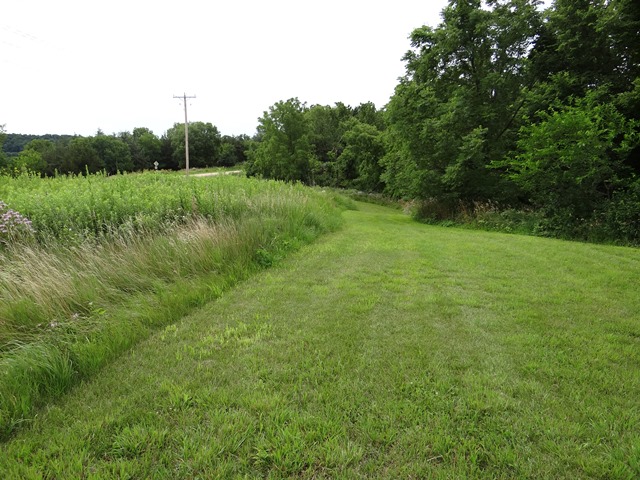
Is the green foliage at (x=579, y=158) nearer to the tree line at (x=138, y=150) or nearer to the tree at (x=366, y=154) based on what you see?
the tree at (x=366, y=154)

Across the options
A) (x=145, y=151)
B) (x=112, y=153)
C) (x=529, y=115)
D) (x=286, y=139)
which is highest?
(x=145, y=151)

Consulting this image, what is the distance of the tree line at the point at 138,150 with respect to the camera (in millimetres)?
58625

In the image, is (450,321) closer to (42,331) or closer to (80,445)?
(80,445)

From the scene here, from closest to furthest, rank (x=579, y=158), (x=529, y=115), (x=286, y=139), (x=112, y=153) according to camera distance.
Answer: (x=579, y=158), (x=529, y=115), (x=286, y=139), (x=112, y=153)

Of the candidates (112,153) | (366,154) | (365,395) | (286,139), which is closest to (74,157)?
(112,153)

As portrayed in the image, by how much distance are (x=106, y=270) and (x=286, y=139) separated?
1202 inches

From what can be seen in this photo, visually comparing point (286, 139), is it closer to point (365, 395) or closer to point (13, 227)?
point (13, 227)

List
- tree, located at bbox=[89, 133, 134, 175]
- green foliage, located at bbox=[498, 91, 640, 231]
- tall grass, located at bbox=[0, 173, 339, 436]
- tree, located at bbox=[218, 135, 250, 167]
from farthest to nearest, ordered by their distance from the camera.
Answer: tree, located at bbox=[218, 135, 250, 167] < tree, located at bbox=[89, 133, 134, 175] < green foliage, located at bbox=[498, 91, 640, 231] < tall grass, located at bbox=[0, 173, 339, 436]

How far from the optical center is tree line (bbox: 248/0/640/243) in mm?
10523

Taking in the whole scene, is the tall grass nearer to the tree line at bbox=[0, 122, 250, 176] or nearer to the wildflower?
the wildflower

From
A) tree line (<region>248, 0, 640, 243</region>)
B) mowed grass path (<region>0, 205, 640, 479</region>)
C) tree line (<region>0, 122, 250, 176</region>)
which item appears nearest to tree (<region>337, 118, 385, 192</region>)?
tree line (<region>248, 0, 640, 243</region>)

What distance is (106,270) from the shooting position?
14.3 feet

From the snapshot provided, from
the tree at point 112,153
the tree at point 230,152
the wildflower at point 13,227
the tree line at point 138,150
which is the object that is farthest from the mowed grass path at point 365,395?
the tree at point 112,153

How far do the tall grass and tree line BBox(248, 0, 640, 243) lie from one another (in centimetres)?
897
